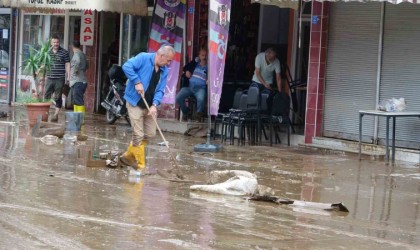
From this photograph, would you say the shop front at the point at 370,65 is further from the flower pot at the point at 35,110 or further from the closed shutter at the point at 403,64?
the flower pot at the point at 35,110

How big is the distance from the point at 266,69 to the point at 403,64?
350 centimetres

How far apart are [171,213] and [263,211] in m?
1.09

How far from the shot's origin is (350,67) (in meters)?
15.9

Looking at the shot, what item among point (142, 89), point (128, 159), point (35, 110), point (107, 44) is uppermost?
point (107, 44)

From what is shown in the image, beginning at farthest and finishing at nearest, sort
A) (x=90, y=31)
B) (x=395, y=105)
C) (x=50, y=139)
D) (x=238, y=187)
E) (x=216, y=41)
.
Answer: (x=90, y=31) < (x=50, y=139) < (x=216, y=41) < (x=395, y=105) < (x=238, y=187)

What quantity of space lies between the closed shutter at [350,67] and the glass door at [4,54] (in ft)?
41.2

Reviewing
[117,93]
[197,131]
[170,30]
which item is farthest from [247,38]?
[117,93]

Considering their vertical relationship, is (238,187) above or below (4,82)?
below

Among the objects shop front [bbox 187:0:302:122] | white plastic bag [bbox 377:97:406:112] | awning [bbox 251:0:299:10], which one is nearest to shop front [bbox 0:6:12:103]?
shop front [bbox 187:0:302:122]

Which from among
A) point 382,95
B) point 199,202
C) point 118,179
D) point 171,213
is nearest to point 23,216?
point 171,213

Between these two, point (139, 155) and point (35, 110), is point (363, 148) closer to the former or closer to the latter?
point (139, 155)

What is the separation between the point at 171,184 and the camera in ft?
38.1

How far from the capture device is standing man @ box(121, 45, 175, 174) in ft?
40.8

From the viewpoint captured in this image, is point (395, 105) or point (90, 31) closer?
point (395, 105)
